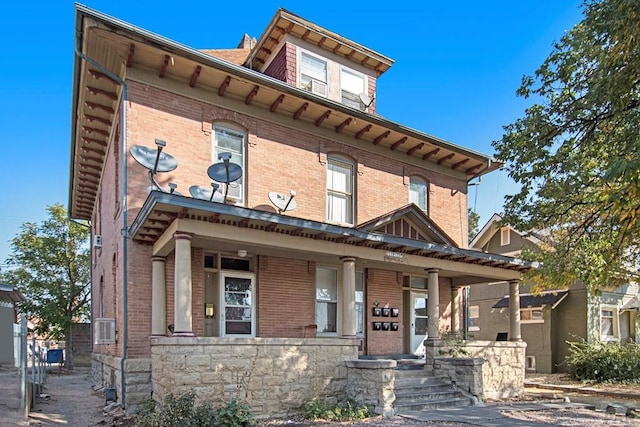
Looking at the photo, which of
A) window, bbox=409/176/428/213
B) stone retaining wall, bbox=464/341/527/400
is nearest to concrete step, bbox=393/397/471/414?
stone retaining wall, bbox=464/341/527/400

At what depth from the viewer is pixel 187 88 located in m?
11.8

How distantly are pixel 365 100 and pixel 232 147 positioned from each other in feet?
18.0

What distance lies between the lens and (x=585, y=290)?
2089 centimetres

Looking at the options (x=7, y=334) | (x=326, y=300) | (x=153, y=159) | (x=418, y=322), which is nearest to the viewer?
(x=7, y=334)

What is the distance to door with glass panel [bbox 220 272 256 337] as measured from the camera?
11.7 m

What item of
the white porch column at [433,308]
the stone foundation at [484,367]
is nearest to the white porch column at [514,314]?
the stone foundation at [484,367]

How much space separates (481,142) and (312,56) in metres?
6.15

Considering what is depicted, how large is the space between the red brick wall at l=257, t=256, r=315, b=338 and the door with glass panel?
212mm

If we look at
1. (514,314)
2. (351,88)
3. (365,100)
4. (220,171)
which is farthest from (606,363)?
(220,171)

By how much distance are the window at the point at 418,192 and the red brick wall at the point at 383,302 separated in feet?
8.09

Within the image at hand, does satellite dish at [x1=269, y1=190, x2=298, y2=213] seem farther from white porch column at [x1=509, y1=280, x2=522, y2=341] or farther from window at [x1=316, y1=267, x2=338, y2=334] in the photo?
white porch column at [x1=509, y1=280, x2=522, y2=341]

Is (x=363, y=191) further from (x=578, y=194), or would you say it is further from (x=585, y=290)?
(x=585, y=290)

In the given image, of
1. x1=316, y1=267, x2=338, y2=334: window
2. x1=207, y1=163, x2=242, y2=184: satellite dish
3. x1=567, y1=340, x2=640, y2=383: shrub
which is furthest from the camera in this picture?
x1=567, y1=340, x2=640, y2=383: shrub

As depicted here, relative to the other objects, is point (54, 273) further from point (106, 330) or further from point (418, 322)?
point (418, 322)
